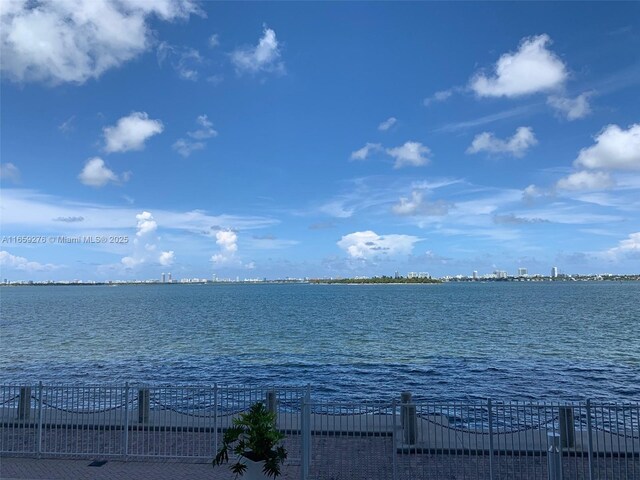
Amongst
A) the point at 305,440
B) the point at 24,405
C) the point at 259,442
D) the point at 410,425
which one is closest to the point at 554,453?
the point at 410,425

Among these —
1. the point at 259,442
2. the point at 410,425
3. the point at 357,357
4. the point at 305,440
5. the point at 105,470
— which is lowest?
the point at 357,357

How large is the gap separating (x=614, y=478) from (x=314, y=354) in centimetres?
3285

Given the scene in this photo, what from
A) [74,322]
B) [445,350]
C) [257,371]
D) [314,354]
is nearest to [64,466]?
[257,371]

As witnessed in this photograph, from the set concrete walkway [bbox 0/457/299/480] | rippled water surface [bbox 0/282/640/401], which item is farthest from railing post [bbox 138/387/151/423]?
rippled water surface [bbox 0/282/640/401]

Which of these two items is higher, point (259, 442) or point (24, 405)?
point (259, 442)

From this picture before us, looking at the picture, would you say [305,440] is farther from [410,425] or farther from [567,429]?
[567,429]

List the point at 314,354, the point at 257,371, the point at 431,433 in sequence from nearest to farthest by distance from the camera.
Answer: the point at 431,433 → the point at 257,371 → the point at 314,354

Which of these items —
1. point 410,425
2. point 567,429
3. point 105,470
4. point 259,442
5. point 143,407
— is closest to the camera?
point 259,442

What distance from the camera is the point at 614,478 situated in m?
10.3

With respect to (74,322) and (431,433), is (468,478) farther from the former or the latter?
(74,322)

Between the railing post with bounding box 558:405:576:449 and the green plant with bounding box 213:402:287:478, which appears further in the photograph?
the railing post with bounding box 558:405:576:449

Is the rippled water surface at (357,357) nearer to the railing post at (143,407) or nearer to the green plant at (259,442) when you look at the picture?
the railing post at (143,407)

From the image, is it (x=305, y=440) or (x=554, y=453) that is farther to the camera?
(x=305, y=440)

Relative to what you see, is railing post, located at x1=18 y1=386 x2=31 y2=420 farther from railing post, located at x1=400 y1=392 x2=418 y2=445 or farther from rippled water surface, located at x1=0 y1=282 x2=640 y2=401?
rippled water surface, located at x1=0 y1=282 x2=640 y2=401
